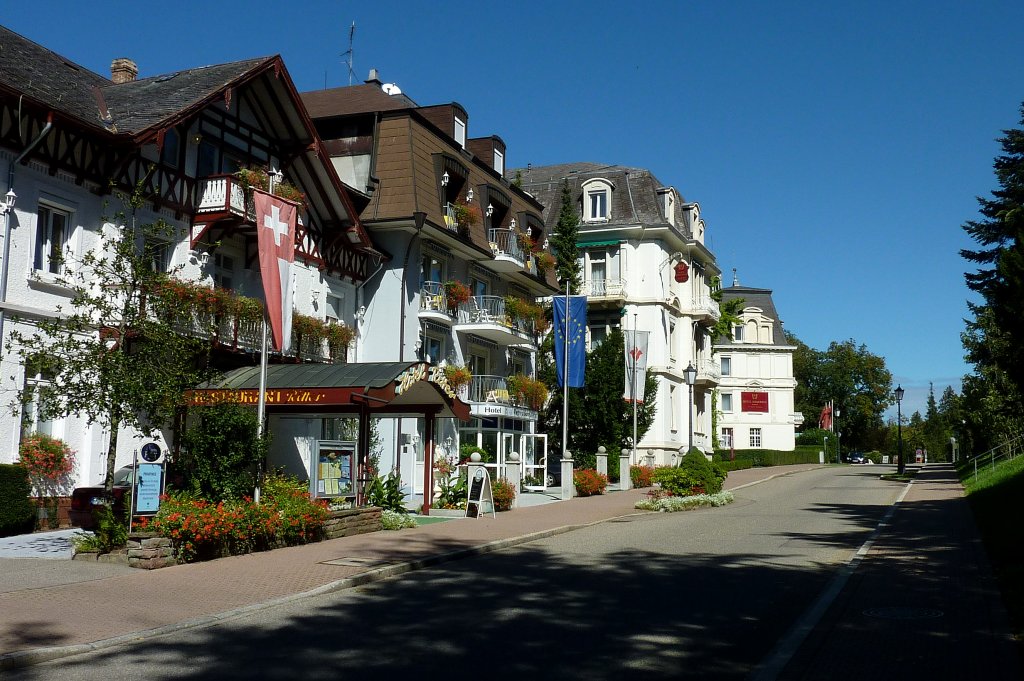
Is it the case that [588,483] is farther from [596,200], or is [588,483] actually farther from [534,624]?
[534,624]

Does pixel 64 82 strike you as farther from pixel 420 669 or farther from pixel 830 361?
pixel 830 361

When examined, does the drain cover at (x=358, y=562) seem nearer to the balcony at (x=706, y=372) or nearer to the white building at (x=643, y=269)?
the white building at (x=643, y=269)

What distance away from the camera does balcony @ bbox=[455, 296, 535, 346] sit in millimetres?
33875

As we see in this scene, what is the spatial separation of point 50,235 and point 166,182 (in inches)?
136

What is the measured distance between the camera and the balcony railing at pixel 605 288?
155 feet

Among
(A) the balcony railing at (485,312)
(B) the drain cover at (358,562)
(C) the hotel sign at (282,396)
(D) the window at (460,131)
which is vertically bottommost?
(B) the drain cover at (358,562)

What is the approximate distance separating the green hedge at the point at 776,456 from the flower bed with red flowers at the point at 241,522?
49.3 meters

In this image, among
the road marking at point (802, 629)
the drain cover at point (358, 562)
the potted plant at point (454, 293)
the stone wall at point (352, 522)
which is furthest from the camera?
the potted plant at point (454, 293)

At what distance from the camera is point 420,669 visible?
770 cm

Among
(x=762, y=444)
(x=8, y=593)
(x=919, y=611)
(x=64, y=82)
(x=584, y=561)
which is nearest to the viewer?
(x=919, y=611)

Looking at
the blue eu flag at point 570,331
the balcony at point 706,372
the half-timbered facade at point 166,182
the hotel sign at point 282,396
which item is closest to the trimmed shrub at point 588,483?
the blue eu flag at point 570,331

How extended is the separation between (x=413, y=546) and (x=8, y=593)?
669cm

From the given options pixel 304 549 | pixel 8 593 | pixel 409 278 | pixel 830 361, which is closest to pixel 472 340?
pixel 409 278

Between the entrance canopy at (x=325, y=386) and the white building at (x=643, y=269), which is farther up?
the white building at (x=643, y=269)
